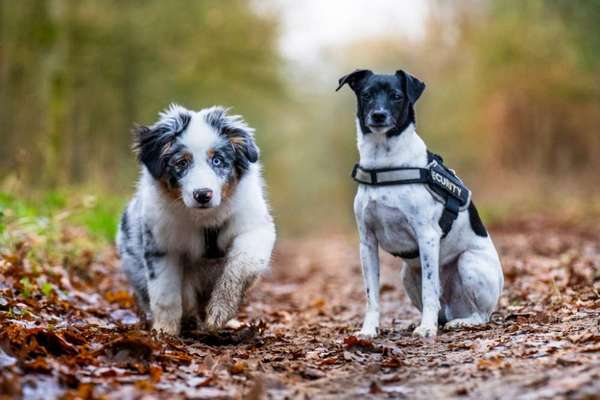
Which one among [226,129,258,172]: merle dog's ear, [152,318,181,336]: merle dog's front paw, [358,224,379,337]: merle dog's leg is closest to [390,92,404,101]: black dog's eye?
[358,224,379,337]: merle dog's leg

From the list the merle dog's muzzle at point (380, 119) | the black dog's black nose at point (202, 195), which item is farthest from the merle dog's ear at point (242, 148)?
the merle dog's muzzle at point (380, 119)

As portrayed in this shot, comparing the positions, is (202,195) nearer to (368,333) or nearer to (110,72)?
(368,333)

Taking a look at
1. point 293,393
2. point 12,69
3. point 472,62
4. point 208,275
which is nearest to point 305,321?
point 208,275

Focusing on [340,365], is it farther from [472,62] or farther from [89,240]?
[472,62]

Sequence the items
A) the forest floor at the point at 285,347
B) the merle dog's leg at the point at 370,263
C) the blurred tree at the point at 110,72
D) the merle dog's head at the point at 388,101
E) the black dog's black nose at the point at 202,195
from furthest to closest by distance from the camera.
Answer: the blurred tree at the point at 110,72 → the merle dog's leg at the point at 370,263 → the merle dog's head at the point at 388,101 → the black dog's black nose at the point at 202,195 → the forest floor at the point at 285,347

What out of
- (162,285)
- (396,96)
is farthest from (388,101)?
(162,285)

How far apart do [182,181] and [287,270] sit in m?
8.78

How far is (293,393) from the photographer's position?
13.4ft

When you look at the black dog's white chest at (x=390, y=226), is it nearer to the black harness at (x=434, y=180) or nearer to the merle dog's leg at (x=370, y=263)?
the merle dog's leg at (x=370, y=263)

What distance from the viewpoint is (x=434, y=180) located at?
606 centimetres

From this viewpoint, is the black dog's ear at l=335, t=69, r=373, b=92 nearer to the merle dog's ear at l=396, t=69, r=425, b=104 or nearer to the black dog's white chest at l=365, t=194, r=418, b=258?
the merle dog's ear at l=396, t=69, r=425, b=104

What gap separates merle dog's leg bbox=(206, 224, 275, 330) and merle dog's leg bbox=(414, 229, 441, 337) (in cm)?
128

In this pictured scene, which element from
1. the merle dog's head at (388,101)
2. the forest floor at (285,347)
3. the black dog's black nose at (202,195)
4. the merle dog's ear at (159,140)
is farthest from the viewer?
the merle dog's head at (388,101)

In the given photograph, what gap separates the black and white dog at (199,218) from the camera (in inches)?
229
